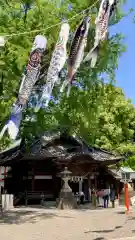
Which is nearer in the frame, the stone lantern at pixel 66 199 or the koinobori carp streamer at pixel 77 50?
the koinobori carp streamer at pixel 77 50

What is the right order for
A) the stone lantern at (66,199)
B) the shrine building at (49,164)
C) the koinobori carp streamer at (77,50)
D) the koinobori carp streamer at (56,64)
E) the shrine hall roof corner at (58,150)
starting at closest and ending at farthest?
1. the koinobori carp streamer at (77,50)
2. the koinobori carp streamer at (56,64)
3. the stone lantern at (66,199)
4. the shrine hall roof corner at (58,150)
5. the shrine building at (49,164)

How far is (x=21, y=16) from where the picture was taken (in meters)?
15.3

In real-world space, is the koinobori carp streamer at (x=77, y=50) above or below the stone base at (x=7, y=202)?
above

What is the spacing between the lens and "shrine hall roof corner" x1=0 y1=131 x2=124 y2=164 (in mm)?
27045

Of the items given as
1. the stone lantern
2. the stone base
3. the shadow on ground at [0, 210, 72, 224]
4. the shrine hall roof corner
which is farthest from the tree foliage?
the shrine hall roof corner

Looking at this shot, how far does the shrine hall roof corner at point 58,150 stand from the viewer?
88.7ft

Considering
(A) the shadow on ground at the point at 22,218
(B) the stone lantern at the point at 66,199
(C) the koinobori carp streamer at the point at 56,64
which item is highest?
(C) the koinobori carp streamer at the point at 56,64

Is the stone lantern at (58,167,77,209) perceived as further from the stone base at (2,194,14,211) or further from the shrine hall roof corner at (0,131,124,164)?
the stone base at (2,194,14,211)

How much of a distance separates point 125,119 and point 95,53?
2584 cm

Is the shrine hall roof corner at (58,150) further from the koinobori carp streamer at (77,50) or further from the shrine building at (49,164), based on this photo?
the koinobori carp streamer at (77,50)

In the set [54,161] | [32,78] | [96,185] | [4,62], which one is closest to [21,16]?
[4,62]

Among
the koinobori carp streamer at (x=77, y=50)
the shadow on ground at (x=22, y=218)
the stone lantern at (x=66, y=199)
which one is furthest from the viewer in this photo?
the stone lantern at (x=66, y=199)

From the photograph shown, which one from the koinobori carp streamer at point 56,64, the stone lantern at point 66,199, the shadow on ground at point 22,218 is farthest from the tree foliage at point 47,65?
the stone lantern at point 66,199

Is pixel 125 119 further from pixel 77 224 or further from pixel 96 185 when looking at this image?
pixel 77 224
